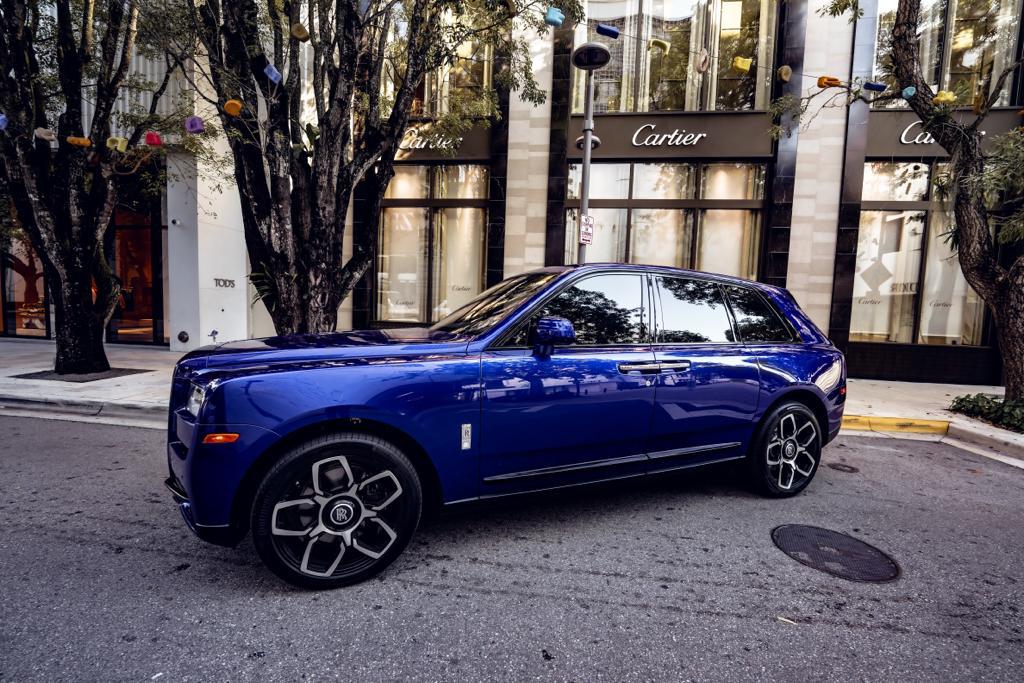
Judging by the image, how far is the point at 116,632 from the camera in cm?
237

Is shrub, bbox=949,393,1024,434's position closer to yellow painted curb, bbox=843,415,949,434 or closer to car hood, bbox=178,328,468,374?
yellow painted curb, bbox=843,415,949,434

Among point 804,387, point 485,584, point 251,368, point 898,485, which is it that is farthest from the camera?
point 898,485

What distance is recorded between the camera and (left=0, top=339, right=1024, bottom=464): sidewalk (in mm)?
6512

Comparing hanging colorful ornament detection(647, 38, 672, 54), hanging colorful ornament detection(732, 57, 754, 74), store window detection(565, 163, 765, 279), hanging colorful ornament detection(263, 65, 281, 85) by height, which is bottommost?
store window detection(565, 163, 765, 279)

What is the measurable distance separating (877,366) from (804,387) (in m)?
8.17

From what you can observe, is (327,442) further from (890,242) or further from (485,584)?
(890,242)

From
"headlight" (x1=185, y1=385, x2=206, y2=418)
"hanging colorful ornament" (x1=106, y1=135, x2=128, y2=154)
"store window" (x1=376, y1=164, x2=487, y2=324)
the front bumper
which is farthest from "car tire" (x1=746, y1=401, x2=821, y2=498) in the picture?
"hanging colorful ornament" (x1=106, y1=135, x2=128, y2=154)

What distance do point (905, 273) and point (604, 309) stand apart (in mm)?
10277

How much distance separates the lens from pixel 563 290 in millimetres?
3438

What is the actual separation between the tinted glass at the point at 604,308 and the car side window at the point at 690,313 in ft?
0.67

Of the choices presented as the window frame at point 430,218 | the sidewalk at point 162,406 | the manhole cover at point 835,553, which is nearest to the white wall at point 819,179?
the sidewalk at point 162,406

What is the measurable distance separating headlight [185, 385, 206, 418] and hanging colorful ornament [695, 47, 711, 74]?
38.8 feet

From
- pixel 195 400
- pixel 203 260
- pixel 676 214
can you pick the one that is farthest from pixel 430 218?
pixel 195 400

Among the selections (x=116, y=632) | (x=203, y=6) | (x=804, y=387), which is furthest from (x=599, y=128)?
(x=116, y=632)
